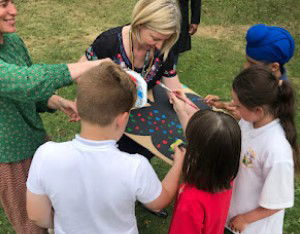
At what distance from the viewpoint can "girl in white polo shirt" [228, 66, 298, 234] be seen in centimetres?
192

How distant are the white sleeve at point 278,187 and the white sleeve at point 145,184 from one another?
68 cm

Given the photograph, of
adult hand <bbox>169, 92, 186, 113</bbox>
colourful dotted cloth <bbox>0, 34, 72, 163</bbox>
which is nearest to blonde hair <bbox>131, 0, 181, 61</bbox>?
adult hand <bbox>169, 92, 186, 113</bbox>

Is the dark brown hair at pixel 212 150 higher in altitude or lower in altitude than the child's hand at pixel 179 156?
higher

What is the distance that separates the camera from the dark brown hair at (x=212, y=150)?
1.70 m

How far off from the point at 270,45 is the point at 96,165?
4.87 feet

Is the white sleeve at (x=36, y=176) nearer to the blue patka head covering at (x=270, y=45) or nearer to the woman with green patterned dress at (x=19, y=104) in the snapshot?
the woman with green patterned dress at (x=19, y=104)

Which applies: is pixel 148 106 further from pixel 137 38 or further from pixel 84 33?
pixel 84 33

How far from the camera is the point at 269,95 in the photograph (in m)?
1.97

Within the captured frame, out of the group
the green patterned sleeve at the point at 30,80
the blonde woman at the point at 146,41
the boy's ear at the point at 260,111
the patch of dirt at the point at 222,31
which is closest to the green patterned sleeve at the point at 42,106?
the blonde woman at the point at 146,41

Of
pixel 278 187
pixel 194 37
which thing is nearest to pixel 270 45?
pixel 278 187

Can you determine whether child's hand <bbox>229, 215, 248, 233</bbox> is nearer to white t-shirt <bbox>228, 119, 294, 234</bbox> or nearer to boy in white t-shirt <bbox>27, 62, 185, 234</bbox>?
white t-shirt <bbox>228, 119, 294, 234</bbox>

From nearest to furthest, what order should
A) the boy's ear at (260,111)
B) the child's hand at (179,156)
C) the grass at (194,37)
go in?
the child's hand at (179,156) < the boy's ear at (260,111) < the grass at (194,37)

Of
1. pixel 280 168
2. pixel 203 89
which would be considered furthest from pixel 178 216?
pixel 203 89

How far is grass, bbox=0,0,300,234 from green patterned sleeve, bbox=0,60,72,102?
6.86ft
